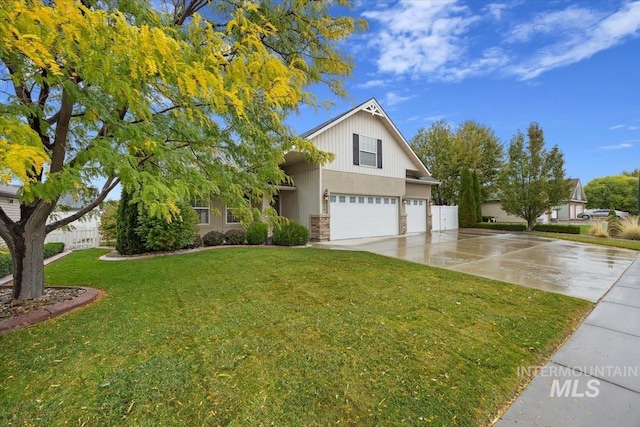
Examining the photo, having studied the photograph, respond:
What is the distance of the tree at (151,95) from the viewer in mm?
2137

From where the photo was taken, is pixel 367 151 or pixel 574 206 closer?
pixel 367 151

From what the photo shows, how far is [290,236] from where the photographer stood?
37.9 feet

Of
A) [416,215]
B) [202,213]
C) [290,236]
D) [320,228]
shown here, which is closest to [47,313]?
[290,236]

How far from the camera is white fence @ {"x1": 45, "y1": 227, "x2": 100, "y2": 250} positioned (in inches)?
486

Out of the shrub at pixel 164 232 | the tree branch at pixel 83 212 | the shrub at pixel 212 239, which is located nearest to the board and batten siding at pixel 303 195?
the shrub at pixel 212 239

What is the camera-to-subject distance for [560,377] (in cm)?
280

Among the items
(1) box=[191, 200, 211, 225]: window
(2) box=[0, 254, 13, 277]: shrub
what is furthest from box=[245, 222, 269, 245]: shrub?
(2) box=[0, 254, 13, 277]: shrub

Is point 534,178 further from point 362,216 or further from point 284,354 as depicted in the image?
point 284,354

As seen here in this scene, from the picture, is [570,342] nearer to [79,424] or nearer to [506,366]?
[506,366]

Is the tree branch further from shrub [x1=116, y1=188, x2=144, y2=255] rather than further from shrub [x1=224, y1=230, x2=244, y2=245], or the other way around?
shrub [x1=224, y1=230, x2=244, y2=245]

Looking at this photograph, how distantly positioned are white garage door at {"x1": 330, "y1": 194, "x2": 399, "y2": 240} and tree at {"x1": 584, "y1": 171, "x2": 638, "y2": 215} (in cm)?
5082

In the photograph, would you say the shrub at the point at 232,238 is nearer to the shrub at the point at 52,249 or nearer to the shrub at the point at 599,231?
the shrub at the point at 52,249

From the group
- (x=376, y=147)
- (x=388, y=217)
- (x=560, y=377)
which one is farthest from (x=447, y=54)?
(x=560, y=377)

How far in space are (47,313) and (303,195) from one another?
1112cm
